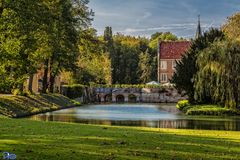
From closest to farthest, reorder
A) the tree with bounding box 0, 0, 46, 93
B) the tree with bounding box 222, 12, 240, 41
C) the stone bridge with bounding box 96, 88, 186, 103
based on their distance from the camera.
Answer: the tree with bounding box 0, 0, 46, 93 < the tree with bounding box 222, 12, 240, 41 < the stone bridge with bounding box 96, 88, 186, 103

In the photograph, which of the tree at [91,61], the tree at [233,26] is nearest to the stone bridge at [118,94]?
the tree at [91,61]

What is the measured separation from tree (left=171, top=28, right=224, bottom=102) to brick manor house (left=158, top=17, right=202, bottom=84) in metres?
53.5

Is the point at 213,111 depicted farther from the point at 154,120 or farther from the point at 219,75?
the point at 154,120

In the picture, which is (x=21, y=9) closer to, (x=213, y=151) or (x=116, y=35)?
(x=213, y=151)

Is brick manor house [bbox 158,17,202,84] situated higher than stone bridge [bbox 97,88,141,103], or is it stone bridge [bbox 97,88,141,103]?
brick manor house [bbox 158,17,202,84]

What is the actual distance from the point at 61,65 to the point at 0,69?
1364 inches

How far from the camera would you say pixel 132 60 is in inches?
4429

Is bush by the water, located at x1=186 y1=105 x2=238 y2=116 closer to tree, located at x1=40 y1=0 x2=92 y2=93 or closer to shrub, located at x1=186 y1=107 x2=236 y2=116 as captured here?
shrub, located at x1=186 y1=107 x2=236 y2=116

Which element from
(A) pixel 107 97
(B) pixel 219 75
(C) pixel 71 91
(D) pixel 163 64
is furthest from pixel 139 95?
(B) pixel 219 75

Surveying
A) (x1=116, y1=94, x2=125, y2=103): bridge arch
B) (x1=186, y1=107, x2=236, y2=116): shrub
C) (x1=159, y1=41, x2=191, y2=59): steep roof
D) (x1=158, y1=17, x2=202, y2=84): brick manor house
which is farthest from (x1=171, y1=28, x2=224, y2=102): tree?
(x1=159, y1=41, x2=191, y2=59): steep roof

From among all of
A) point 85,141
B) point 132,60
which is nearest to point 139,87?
point 132,60

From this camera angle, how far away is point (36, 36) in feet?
129

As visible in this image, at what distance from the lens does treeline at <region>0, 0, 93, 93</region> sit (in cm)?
2427

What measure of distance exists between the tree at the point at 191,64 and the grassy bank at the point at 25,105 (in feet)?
42.9
